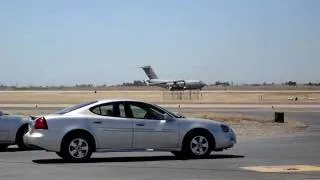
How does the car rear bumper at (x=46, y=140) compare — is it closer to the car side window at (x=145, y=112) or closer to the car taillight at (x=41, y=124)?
the car taillight at (x=41, y=124)

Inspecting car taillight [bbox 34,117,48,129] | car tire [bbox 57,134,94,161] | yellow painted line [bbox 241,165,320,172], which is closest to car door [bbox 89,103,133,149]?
car tire [bbox 57,134,94,161]

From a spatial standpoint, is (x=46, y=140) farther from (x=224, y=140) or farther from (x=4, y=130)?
(x=224, y=140)

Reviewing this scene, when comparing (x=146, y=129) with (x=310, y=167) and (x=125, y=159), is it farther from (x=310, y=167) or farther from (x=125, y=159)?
(x=310, y=167)

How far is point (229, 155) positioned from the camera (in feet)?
56.2

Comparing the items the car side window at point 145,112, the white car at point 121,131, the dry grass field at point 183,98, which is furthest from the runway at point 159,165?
the dry grass field at point 183,98

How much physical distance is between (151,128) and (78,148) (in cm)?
177

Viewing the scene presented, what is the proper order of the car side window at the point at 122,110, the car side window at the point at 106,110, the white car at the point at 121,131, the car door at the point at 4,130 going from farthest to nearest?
the car door at the point at 4,130 → the car side window at the point at 122,110 → the car side window at the point at 106,110 → the white car at the point at 121,131

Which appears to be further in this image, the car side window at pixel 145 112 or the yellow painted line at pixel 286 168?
the car side window at pixel 145 112

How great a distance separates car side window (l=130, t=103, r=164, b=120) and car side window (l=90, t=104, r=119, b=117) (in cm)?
45

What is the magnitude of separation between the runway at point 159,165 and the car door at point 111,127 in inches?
17.1

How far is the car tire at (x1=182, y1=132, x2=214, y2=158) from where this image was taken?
1608 cm

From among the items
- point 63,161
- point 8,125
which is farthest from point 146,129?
point 8,125

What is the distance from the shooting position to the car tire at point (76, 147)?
15148 mm

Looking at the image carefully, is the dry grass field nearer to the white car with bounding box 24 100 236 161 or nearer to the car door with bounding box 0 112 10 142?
the car door with bounding box 0 112 10 142
